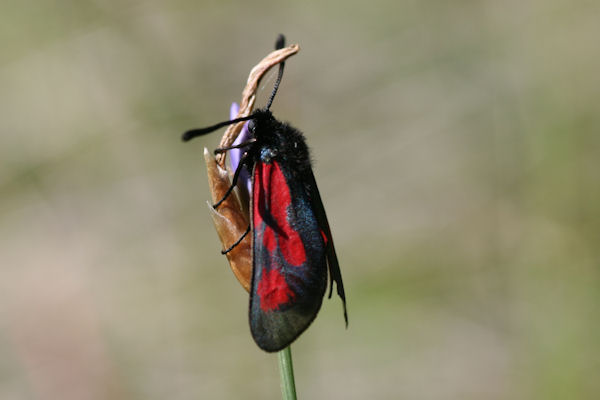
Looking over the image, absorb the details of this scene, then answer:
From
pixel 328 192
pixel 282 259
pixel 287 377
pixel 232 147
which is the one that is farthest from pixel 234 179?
pixel 328 192

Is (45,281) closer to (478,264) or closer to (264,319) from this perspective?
(478,264)

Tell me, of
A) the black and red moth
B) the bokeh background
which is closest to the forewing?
the black and red moth

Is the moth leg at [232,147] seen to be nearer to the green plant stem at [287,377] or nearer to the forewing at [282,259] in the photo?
the forewing at [282,259]

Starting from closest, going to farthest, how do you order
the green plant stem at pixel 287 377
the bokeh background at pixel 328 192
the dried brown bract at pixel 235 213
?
the green plant stem at pixel 287 377 < the dried brown bract at pixel 235 213 < the bokeh background at pixel 328 192

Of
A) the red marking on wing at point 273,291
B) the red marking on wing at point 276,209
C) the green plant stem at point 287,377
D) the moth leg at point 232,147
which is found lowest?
the green plant stem at point 287,377

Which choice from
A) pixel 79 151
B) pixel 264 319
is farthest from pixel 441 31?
pixel 264 319

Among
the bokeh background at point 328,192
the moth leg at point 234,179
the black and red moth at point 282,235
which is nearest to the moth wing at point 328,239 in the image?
the black and red moth at point 282,235

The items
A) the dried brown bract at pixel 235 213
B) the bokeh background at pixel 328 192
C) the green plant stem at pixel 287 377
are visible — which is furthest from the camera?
the bokeh background at pixel 328 192

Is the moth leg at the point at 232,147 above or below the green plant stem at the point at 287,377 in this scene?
above
